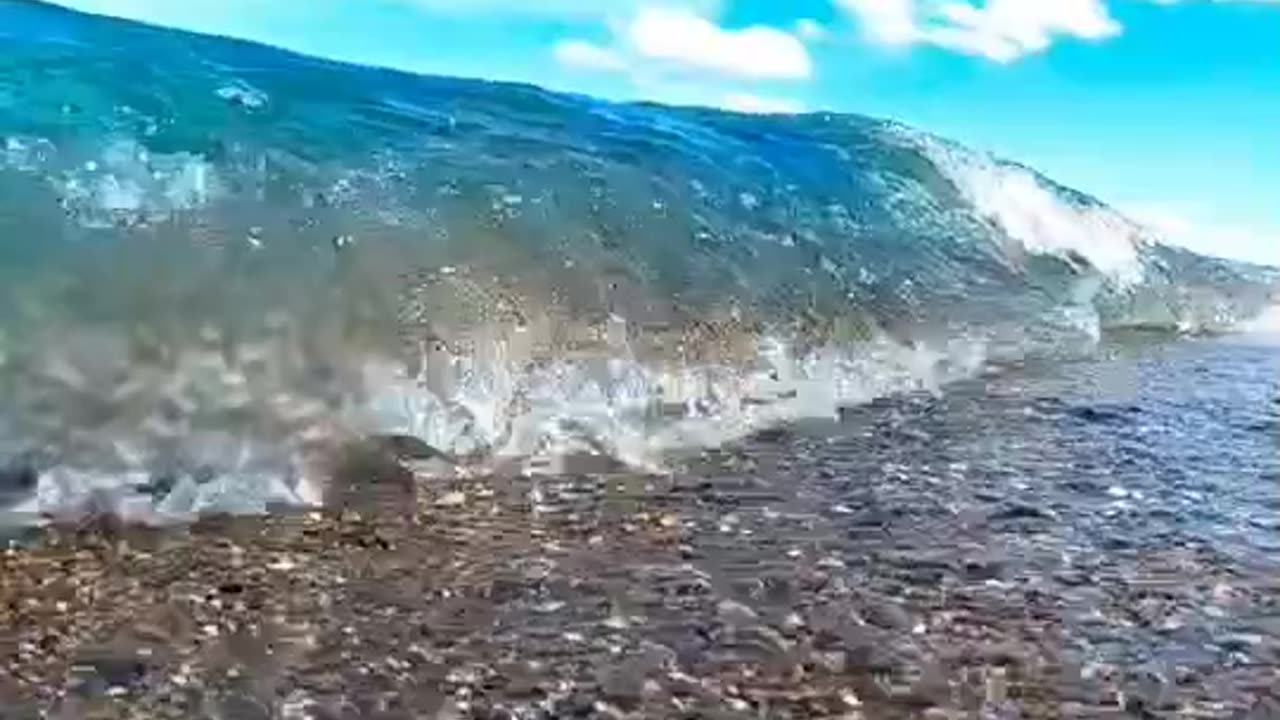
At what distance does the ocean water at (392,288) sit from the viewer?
6.89 metres

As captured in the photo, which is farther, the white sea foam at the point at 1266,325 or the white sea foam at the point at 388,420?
the white sea foam at the point at 1266,325

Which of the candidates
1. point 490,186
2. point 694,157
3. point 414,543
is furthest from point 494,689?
point 694,157

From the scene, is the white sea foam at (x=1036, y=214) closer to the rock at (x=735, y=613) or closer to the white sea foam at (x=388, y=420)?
the white sea foam at (x=388, y=420)

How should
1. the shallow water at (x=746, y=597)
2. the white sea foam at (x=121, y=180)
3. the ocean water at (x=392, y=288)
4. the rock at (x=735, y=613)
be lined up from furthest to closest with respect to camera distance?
1. the white sea foam at (x=121, y=180)
2. the ocean water at (x=392, y=288)
3. the rock at (x=735, y=613)
4. the shallow water at (x=746, y=597)

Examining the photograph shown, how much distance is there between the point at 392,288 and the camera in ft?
27.7

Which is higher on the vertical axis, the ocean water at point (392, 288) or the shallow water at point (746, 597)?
the ocean water at point (392, 288)

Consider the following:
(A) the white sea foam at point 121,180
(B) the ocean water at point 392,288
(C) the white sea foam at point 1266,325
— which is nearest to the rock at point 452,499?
(B) the ocean water at point 392,288

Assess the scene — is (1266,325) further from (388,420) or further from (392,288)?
(388,420)

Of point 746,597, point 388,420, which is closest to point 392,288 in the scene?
point 388,420

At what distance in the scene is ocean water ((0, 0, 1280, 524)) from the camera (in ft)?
22.6

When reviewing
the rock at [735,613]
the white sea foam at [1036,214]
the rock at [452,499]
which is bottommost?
the rock at [452,499]

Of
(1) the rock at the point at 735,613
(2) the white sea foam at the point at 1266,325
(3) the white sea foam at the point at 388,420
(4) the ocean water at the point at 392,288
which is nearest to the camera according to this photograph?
(1) the rock at the point at 735,613

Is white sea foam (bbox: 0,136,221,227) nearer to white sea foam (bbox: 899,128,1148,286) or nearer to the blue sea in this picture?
the blue sea

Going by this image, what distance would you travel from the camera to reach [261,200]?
29.2ft
